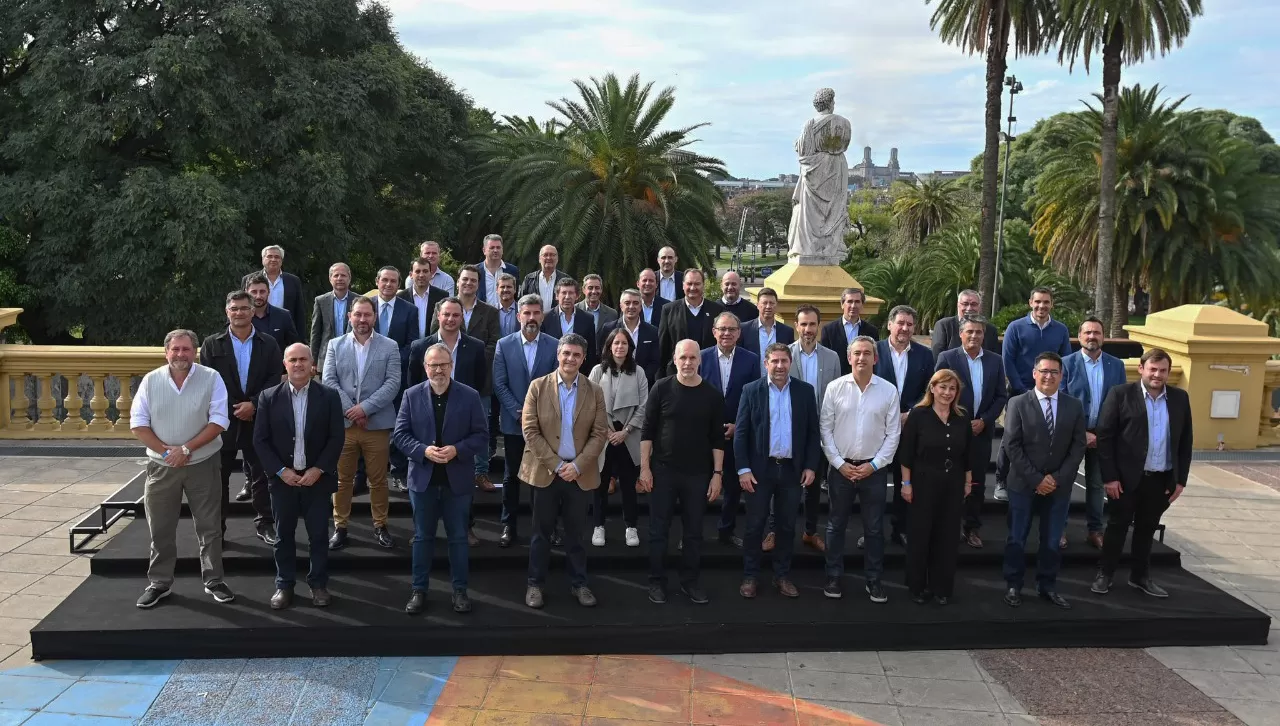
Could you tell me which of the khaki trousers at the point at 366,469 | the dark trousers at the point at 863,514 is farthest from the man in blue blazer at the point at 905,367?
the khaki trousers at the point at 366,469

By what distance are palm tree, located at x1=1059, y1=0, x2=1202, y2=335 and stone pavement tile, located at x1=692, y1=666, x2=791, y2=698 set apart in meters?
18.1

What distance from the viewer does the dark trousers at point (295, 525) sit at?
20.2 ft

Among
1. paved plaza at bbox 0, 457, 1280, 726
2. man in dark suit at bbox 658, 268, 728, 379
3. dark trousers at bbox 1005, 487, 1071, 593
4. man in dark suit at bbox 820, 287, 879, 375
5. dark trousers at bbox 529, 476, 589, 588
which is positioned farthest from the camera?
man in dark suit at bbox 658, 268, 728, 379

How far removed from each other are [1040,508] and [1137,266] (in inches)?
775

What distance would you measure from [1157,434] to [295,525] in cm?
598

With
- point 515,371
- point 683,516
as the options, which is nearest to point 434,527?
point 515,371

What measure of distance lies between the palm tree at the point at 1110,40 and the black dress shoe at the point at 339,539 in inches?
741

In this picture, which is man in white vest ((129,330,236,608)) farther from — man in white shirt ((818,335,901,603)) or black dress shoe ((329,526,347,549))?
man in white shirt ((818,335,901,603))

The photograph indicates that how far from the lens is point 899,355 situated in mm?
7309

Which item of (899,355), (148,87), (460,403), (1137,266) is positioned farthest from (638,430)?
(1137,266)

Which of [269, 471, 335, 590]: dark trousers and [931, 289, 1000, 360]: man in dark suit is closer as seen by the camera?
[269, 471, 335, 590]: dark trousers

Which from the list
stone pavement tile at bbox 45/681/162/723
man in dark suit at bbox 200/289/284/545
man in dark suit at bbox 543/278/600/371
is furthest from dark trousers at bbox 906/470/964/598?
stone pavement tile at bbox 45/681/162/723

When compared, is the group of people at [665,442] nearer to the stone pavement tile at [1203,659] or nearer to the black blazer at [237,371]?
the black blazer at [237,371]

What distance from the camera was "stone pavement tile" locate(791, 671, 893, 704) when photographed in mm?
5656
